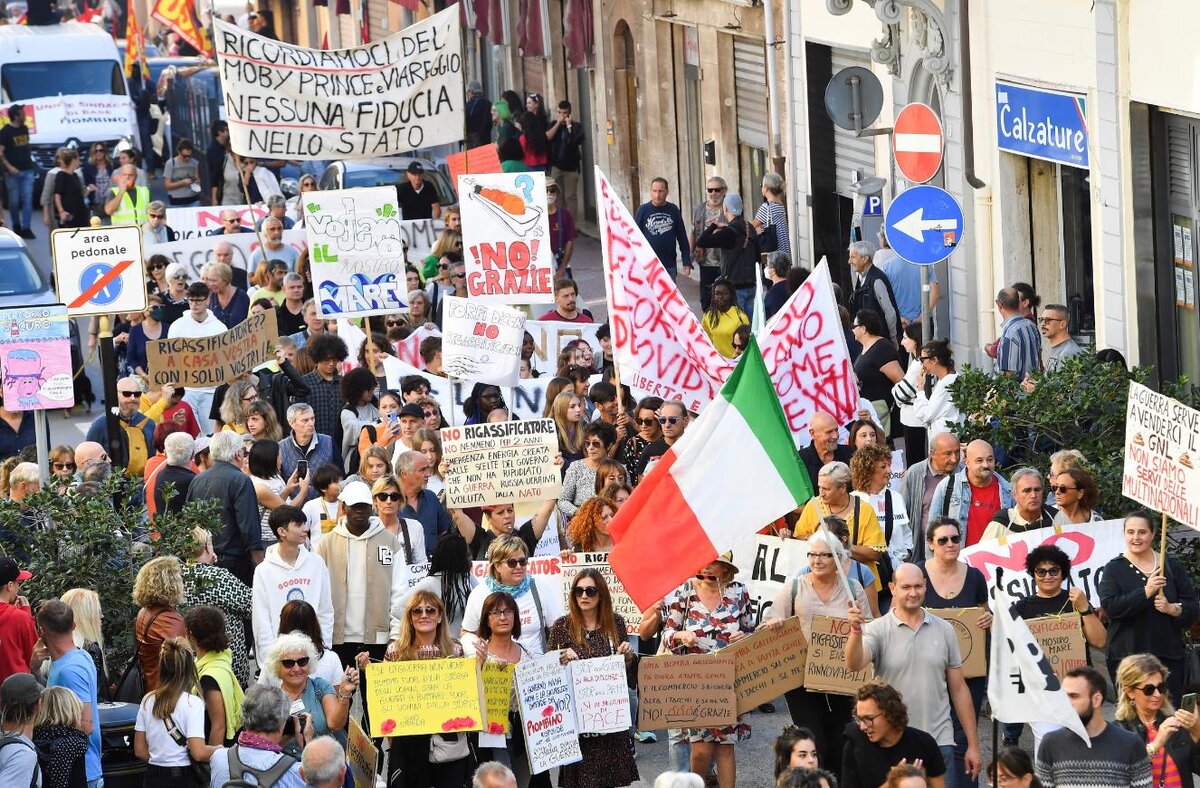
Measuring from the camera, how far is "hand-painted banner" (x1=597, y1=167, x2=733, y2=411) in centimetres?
1388

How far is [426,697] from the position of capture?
986cm

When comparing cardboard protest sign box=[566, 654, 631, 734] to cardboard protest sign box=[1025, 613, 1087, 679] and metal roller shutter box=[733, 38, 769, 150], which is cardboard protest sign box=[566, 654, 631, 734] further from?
metal roller shutter box=[733, 38, 769, 150]

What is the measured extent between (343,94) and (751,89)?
706cm

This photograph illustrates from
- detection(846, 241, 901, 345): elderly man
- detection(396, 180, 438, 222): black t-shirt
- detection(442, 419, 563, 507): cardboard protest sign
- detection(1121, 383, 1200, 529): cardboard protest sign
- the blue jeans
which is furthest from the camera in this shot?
the blue jeans

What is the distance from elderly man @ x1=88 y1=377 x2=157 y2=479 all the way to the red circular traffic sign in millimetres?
5667

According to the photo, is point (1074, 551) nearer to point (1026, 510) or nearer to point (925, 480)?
point (1026, 510)

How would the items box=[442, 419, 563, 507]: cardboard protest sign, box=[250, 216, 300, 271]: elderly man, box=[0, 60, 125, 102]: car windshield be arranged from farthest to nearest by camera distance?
1. box=[0, 60, 125, 102]: car windshield
2. box=[250, 216, 300, 271]: elderly man
3. box=[442, 419, 563, 507]: cardboard protest sign

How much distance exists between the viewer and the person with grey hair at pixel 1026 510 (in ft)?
36.5

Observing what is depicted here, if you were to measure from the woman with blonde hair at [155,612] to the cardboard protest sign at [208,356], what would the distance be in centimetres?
563

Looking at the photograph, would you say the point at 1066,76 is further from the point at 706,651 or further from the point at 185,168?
the point at 185,168

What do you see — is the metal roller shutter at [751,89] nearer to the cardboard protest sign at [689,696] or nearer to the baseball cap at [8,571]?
the cardboard protest sign at [689,696]

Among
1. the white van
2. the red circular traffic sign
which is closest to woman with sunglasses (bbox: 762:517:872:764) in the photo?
the red circular traffic sign

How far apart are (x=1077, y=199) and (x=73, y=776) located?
11.0 m

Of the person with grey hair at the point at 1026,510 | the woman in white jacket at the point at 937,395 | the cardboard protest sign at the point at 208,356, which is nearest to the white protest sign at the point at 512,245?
the cardboard protest sign at the point at 208,356
